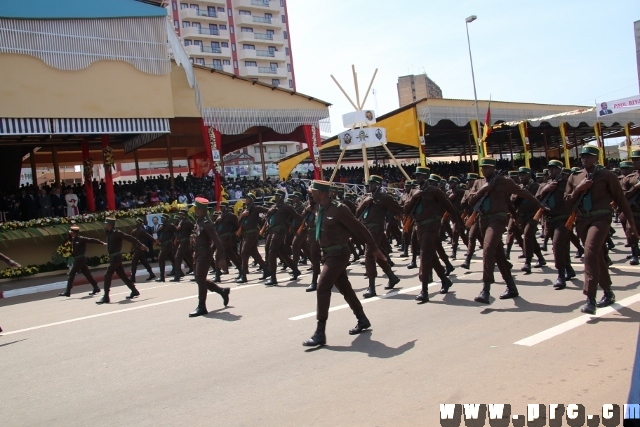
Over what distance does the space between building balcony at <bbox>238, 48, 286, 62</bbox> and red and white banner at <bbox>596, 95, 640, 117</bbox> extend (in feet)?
176

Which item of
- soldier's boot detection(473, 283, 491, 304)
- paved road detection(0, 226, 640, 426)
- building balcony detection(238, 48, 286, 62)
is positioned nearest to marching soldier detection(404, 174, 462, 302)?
paved road detection(0, 226, 640, 426)

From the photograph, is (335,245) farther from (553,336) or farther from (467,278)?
(467,278)

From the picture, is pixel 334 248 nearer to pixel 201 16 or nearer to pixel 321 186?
pixel 321 186

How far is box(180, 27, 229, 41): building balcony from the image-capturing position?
2810 inches

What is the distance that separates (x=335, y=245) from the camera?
6.81m

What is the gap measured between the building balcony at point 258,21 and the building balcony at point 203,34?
242 centimetres

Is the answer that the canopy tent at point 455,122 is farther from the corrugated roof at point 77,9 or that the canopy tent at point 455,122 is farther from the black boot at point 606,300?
the black boot at point 606,300

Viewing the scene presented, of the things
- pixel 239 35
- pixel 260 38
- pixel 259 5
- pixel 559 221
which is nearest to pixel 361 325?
pixel 559 221

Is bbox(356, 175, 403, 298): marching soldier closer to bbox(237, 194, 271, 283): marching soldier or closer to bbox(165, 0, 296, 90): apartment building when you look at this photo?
bbox(237, 194, 271, 283): marching soldier

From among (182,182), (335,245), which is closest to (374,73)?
(182,182)

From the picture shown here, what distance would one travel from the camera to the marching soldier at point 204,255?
9180 mm

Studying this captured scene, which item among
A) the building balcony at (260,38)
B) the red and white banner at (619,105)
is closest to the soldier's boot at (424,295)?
the red and white banner at (619,105)

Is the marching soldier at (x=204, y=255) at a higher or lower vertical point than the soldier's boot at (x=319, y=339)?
higher

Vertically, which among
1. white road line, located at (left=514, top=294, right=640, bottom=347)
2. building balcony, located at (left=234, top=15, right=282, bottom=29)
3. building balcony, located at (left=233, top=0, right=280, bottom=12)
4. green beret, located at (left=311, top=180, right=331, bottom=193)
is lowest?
white road line, located at (left=514, top=294, right=640, bottom=347)
